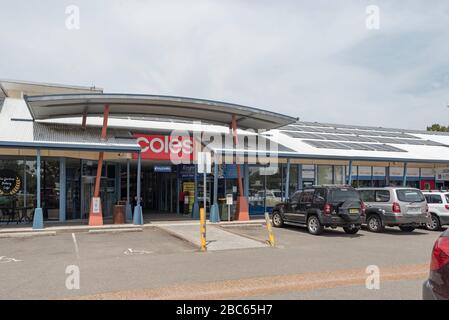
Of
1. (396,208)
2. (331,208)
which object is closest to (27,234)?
(331,208)

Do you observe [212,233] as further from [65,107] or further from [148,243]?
[65,107]

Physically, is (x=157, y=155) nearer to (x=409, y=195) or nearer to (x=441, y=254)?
(x=409, y=195)

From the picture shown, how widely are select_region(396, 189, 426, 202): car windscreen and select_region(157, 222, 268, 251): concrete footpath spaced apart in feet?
20.6

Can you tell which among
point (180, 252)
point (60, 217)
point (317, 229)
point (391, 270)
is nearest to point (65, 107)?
point (60, 217)

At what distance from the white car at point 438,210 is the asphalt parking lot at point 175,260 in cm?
205

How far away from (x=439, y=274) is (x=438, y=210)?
14740 mm

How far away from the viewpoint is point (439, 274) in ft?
13.1

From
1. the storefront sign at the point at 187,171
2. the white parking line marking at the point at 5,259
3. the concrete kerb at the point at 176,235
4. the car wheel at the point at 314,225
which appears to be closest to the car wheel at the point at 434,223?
the car wheel at the point at 314,225

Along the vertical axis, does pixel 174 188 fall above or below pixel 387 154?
below

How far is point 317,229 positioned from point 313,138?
502 inches

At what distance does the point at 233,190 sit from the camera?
23.7 meters

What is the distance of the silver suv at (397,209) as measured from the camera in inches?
618

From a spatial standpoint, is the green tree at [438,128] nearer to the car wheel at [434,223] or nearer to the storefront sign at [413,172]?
the storefront sign at [413,172]
